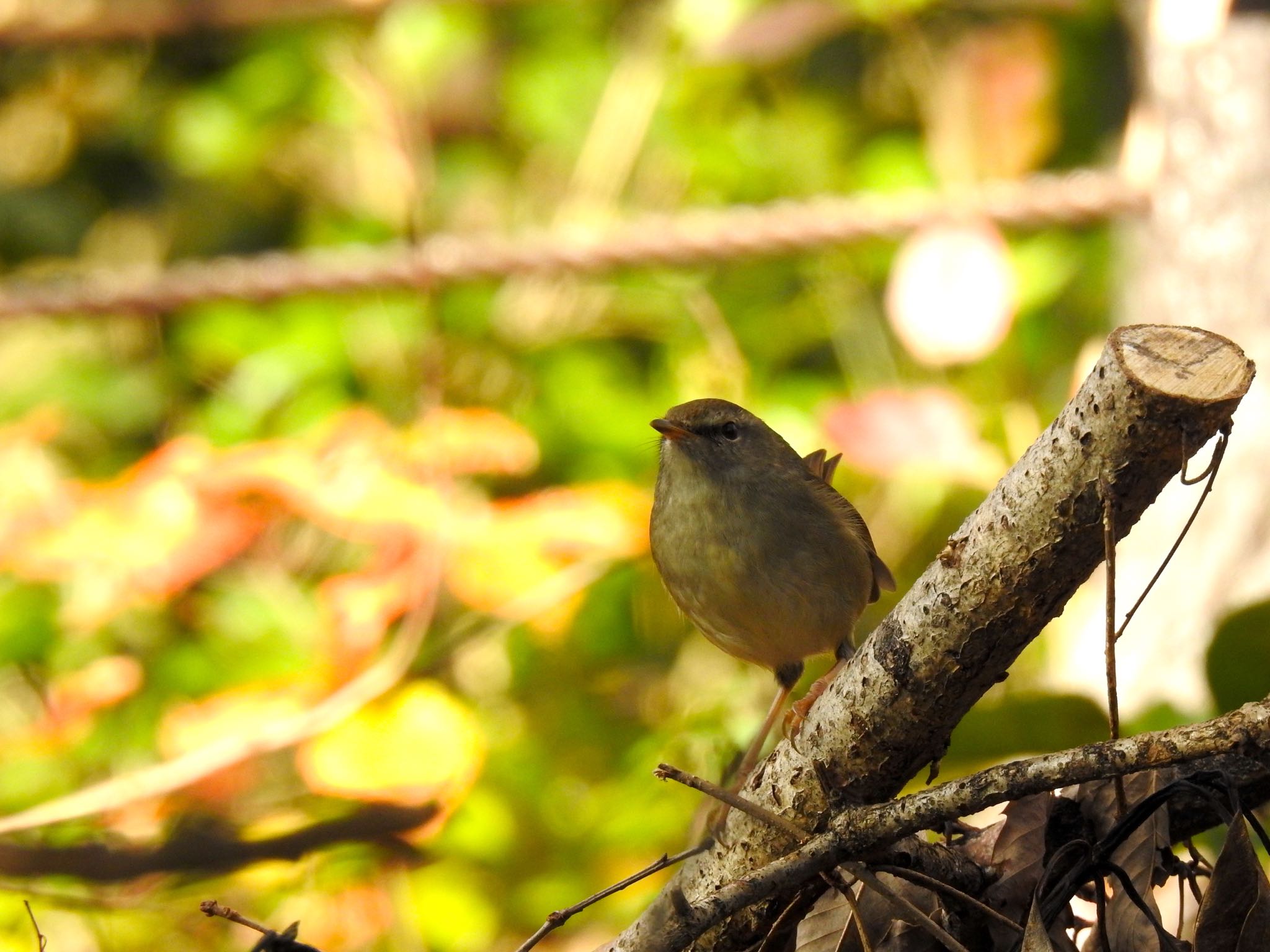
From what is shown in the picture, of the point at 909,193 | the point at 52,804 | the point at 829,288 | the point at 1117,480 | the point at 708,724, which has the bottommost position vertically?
the point at 708,724

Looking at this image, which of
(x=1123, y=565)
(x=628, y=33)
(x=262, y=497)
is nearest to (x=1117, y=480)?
(x=1123, y=565)

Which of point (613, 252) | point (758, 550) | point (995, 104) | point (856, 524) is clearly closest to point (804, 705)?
point (758, 550)

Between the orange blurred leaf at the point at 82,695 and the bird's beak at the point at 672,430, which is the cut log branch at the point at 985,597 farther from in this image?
the orange blurred leaf at the point at 82,695

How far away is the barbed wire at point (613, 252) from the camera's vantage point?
11.2 ft

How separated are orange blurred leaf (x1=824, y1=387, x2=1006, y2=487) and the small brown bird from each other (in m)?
1.03

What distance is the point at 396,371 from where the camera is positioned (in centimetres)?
438

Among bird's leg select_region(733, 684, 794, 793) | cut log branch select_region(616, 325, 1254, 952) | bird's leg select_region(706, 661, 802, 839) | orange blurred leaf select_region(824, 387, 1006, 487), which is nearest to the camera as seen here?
cut log branch select_region(616, 325, 1254, 952)

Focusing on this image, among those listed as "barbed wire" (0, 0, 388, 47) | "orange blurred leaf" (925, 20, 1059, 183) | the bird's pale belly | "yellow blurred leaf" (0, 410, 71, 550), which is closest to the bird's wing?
the bird's pale belly

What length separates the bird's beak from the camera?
2.41 meters

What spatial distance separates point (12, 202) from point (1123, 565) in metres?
4.55

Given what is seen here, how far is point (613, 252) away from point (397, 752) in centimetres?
140

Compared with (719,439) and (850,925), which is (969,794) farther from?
(719,439)

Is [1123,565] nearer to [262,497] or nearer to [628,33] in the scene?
[262,497]

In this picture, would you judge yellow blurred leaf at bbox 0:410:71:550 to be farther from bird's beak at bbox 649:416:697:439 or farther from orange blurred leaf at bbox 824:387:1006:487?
orange blurred leaf at bbox 824:387:1006:487
